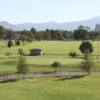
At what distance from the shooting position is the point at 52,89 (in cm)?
5497

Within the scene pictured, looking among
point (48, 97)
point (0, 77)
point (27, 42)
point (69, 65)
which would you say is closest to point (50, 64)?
point (69, 65)

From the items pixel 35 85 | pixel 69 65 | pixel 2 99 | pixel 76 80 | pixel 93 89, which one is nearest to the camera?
pixel 2 99

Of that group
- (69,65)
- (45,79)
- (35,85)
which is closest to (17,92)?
(35,85)

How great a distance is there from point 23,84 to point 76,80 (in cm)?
969

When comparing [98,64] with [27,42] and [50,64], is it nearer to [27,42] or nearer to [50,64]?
[50,64]

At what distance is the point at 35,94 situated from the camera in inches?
2008

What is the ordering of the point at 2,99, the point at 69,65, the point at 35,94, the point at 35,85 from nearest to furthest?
1. the point at 2,99
2. the point at 35,94
3. the point at 35,85
4. the point at 69,65

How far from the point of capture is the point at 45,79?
2621 inches

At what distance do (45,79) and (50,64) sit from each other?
25012 mm

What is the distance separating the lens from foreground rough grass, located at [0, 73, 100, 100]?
48.7 m

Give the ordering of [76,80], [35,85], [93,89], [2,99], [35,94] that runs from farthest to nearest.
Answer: [76,80]
[35,85]
[93,89]
[35,94]
[2,99]

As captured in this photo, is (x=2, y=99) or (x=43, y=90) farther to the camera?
(x=43, y=90)

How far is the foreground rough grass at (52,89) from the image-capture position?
48688mm

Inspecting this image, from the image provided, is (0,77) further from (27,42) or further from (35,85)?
(27,42)
